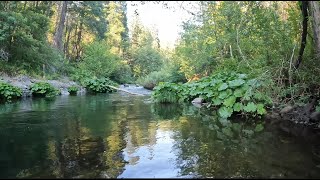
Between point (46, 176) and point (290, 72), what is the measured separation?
531 cm

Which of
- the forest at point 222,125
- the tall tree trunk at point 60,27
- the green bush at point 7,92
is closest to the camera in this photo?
the forest at point 222,125

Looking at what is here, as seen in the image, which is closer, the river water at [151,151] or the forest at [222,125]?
the river water at [151,151]

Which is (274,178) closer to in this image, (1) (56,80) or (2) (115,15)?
(1) (56,80)

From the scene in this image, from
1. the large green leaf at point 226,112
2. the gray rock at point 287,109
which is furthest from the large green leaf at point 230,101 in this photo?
the gray rock at point 287,109

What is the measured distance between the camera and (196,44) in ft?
64.2

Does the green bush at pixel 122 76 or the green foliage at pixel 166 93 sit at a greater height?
the green bush at pixel 122 76

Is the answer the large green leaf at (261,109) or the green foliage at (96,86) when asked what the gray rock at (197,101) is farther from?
the green foliage at (96,86)

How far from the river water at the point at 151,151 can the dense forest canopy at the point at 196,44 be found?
178 centimetres

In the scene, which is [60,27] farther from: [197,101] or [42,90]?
[197,101]

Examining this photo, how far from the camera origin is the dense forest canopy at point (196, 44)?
6828 millimetres

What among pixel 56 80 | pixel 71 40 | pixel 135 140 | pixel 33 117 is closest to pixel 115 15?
pixel 71 40

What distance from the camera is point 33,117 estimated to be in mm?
8258

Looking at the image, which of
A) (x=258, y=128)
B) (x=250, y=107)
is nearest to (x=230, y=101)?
(x=250, y=107)

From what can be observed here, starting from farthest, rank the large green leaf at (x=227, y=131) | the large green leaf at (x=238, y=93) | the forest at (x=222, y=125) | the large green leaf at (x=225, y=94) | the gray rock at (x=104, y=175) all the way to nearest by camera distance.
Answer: the large green leaf at (x=225, y=94) < the large green leaf at (x=238, y=93) < the large green leaf at (x=227, y=131) < the forest at (x=222, y=125) < the gray rock at (x=104, y=175)
